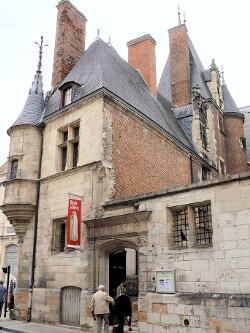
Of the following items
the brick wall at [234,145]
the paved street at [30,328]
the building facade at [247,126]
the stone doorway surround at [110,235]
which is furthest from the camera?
the building facade at [247,126]

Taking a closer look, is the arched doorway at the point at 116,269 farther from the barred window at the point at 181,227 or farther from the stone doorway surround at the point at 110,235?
the barred window at the point at 181,227

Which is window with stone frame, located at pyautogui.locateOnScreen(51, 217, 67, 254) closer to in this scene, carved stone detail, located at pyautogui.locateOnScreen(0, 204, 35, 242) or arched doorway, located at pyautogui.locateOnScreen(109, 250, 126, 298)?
carved stone detail, located at pyautogui.locateOnScreen(0, 204, 35, 242)

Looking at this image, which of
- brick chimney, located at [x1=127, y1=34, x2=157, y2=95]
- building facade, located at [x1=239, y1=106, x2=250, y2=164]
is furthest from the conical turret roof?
building facade, located at [x1=239, y1=106, x2=250, y2=164]

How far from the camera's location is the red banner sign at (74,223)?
10891mm

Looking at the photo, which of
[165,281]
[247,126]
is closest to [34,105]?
[165,281]

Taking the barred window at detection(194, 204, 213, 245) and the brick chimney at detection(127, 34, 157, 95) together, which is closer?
the barred window at detection(194, 204, 213, 245)

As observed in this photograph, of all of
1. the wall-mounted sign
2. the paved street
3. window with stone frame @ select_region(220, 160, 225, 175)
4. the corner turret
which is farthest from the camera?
window with stone frame @ select_region(220, 160, 225, 175)

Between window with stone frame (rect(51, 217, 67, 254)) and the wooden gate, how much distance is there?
4.81ft

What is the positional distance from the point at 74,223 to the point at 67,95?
19.0 feet

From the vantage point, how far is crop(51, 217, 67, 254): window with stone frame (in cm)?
1246

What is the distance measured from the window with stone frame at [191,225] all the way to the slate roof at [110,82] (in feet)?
17.7

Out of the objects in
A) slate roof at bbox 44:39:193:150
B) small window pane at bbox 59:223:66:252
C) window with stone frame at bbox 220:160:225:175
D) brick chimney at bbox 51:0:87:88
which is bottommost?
small window pane at bbox 59:223:66:252

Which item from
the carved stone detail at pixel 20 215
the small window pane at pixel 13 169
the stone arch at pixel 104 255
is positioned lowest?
the stone arch at pixel 104 255

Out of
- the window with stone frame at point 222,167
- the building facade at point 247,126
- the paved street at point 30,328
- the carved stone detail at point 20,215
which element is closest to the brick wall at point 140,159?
the carved stone detail at point 20,215
